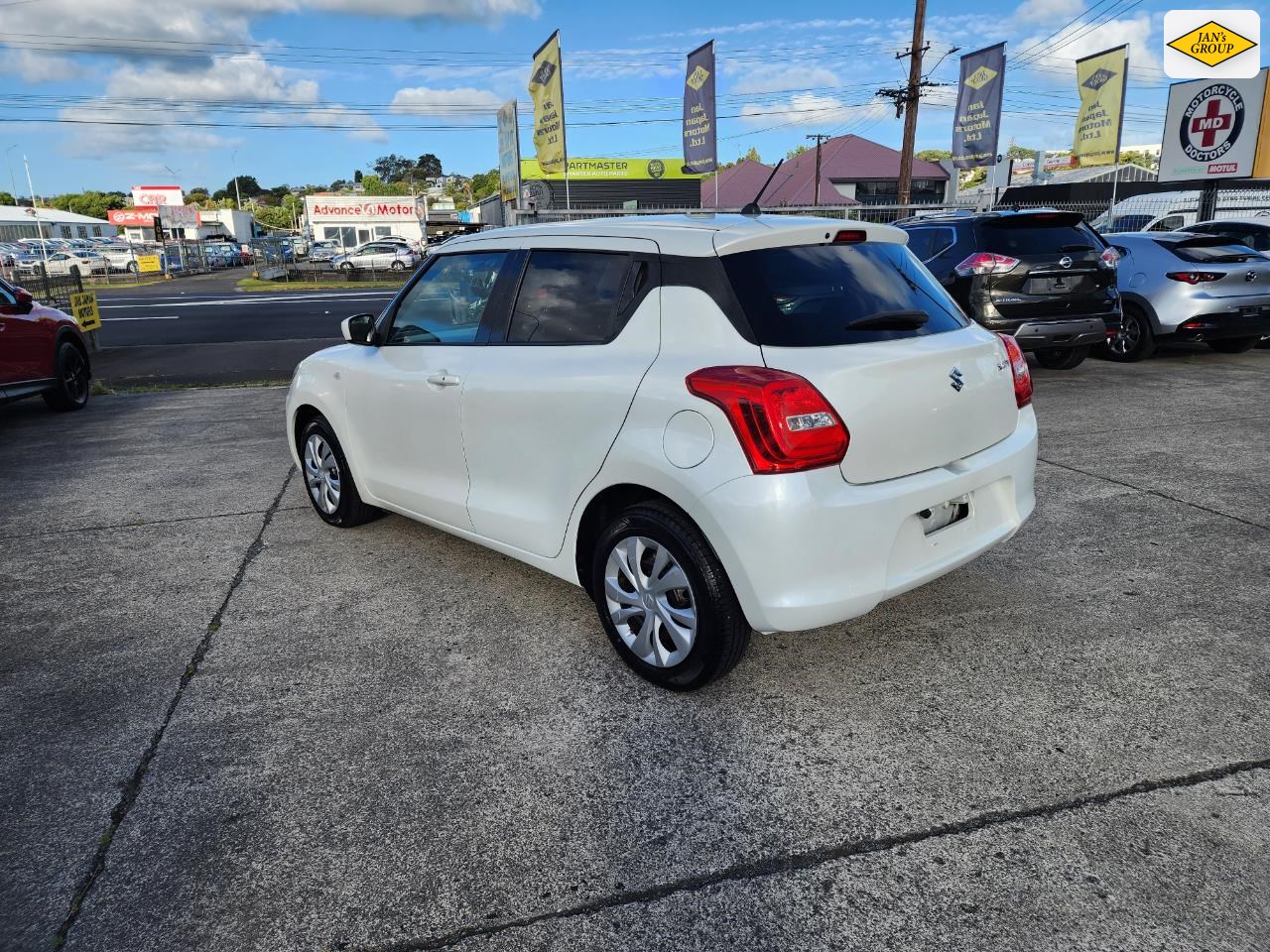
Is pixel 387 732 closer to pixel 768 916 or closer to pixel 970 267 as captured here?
pixel 768 916

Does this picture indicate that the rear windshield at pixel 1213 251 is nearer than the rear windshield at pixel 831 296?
No

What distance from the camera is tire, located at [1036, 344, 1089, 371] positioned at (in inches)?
396

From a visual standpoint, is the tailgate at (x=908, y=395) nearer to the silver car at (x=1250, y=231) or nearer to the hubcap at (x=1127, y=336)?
the hubcap at (x=1127, y=336)

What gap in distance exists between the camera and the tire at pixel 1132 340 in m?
10.1

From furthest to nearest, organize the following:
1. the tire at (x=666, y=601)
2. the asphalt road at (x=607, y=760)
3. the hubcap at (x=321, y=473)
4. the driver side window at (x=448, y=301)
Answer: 1. the hubcap at (x=321, y=473)
2. the driver side window at (x=448, y=301)
3. the tire at (x=666, y=601)
4. the asphalt road at (x=607, y=760)

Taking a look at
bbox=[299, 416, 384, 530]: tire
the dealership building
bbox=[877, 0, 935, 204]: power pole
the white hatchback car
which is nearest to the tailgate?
the white hatchback car

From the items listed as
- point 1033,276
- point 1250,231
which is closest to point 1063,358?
point 1033,276

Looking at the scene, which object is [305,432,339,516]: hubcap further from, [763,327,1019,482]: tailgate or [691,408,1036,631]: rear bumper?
[763,327,1019,482]: tailgate

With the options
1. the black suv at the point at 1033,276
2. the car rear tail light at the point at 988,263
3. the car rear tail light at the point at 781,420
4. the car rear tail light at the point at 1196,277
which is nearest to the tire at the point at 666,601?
the car rear tail light at the point at 781,420

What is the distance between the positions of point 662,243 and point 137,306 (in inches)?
1163

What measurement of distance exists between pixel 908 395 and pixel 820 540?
624 millimetres

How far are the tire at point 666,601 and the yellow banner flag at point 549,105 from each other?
1735 centimetres

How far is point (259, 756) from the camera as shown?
9.58ft

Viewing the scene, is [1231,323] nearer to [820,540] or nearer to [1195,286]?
[1195,286]
